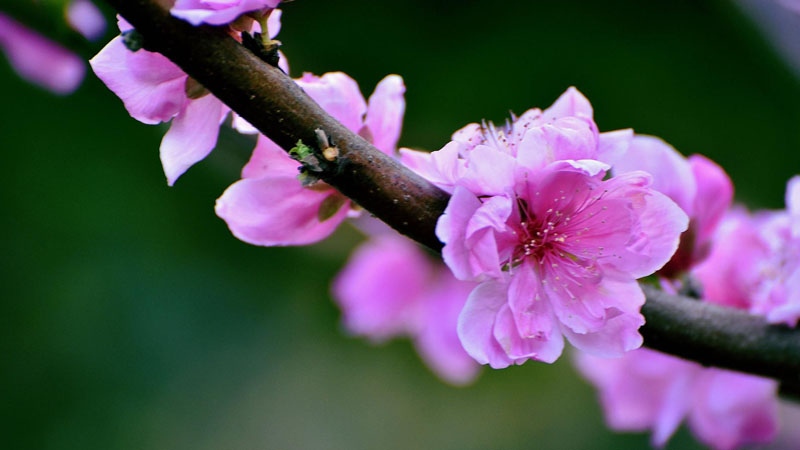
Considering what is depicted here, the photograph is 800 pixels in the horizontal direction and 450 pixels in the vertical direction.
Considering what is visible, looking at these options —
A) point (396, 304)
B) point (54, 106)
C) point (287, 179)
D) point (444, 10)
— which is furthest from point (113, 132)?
point (287, 179)

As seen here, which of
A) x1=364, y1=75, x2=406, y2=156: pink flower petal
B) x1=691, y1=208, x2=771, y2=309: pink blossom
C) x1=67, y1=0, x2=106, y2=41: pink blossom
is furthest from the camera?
x1=67, y1=0, x2=106, y2=41: pink blossom

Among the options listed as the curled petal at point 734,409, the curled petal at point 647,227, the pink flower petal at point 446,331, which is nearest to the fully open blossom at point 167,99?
the curled petal at point 647,227

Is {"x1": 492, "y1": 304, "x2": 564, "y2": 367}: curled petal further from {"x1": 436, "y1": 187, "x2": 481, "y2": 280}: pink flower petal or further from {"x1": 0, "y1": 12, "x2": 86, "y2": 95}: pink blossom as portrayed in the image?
{"x1": 0, "y1": 12, "x2": 86, "y2": 95}: pink blossom

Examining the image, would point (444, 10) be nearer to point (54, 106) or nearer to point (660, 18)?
point (660, 18)

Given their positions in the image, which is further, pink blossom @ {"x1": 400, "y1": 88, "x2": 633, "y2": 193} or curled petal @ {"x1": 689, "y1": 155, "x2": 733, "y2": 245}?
curled petal @ {"x1": 689, "y1": 155, "x2": 733, "y2": 245}

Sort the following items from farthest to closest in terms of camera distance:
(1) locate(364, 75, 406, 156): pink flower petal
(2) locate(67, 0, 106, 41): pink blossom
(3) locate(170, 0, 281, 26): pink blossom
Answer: (2) locate(67, 0, 106, 41): pink blossom → (1) locate(364, 75, 406, 156): pink flower petal → (3) locate(170, 0, 281, 26): pink blossom

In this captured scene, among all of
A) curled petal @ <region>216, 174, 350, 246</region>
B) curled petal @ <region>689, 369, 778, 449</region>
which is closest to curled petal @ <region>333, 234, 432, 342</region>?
curled petal @ <region>689, 369, 778, 449</region>

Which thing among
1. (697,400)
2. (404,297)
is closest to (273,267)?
(404,297)
